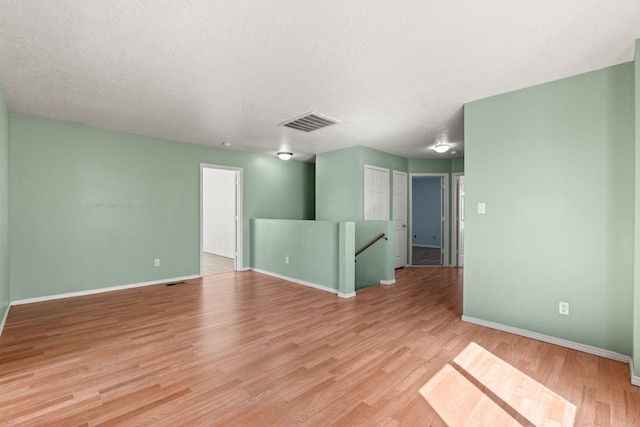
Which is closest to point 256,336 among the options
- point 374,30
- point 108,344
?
point 108,344

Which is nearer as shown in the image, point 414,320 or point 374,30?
point 374,30

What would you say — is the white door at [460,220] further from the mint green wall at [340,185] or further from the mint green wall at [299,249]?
the mint green wall at [299,249]

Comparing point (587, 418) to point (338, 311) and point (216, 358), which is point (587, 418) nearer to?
point (338, 311)

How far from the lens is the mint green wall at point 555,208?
2596mm

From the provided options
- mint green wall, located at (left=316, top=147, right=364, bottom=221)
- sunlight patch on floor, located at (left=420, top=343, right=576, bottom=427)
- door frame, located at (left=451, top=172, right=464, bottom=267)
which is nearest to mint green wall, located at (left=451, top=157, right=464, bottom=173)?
door frame, located at (left=451, top=172, right=464, bottom=267)

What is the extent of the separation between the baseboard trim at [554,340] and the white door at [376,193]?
2.99m

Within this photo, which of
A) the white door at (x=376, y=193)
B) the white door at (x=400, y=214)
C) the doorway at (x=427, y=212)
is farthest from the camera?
the doorway at (x=427, y=212)

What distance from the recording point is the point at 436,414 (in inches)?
72.7

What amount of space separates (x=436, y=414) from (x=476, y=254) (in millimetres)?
2094

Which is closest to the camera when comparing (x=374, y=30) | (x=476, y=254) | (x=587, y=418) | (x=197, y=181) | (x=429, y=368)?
(x=587, y=418)

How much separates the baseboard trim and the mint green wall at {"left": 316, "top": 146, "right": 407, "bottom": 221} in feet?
9.71

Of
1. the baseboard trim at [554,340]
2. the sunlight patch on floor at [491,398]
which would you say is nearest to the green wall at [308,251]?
the baseboard trim at [554,340]

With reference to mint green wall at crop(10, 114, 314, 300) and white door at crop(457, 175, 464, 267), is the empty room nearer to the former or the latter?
mint green wall at crop(10, 114, 314, 300)

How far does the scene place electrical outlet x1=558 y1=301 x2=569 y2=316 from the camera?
9.29ft
